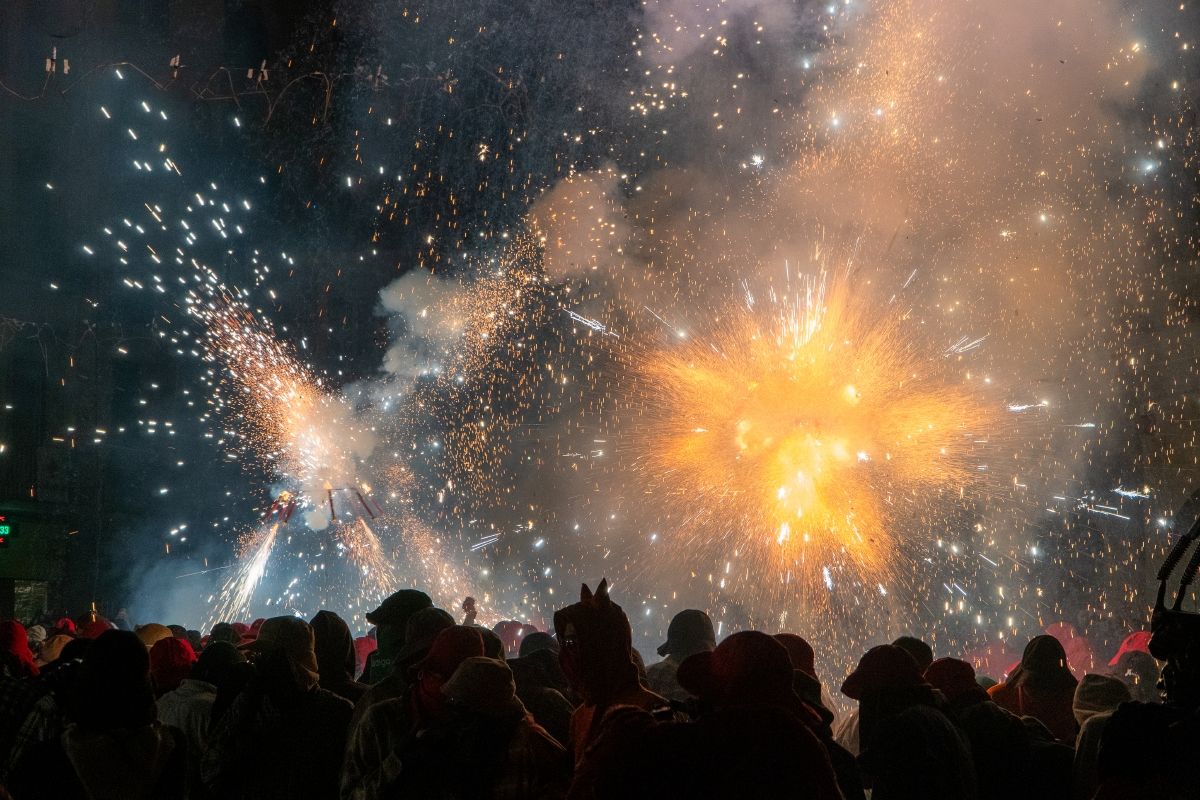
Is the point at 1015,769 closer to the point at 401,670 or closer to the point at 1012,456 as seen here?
the point at 401,670

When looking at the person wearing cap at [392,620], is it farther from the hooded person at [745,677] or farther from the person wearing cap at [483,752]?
the hooded person at [745,677]

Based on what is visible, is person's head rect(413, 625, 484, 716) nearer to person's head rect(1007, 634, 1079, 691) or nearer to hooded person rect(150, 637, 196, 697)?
hooded person rect(150, 637, 196, 697)

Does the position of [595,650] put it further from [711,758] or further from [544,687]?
[544,687]

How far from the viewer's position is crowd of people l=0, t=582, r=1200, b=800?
7.09ft

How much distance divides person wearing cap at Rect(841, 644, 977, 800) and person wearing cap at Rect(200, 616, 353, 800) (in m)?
1.81

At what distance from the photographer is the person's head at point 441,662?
307 centimetres

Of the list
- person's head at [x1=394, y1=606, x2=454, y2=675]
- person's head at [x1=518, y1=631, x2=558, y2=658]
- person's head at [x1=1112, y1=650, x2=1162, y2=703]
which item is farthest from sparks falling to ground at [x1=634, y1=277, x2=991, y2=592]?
person's head at [x1=394, y1=606, x2=454, y2=675]

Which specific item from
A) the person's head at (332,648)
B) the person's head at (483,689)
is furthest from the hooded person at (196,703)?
the person's head at (483,689)

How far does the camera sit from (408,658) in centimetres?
357

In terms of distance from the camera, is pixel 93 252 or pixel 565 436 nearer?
pixel 93 252

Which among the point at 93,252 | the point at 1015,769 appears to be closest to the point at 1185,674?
the point at 1015,769

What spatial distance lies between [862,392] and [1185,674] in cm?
1228

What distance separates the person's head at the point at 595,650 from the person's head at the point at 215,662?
69.9 inches

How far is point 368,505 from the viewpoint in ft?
75.2
